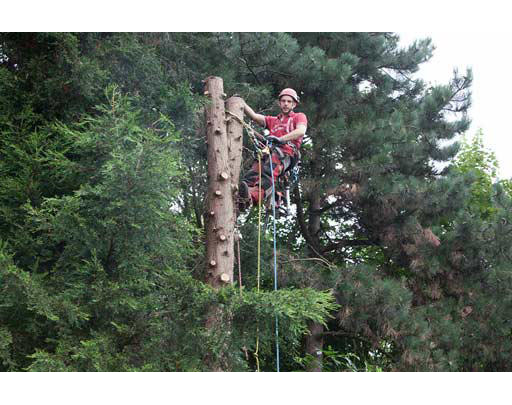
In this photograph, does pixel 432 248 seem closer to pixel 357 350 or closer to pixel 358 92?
pixel 357 350

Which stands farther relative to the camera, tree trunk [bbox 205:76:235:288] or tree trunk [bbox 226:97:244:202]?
tree trunk [bbox 226:97:244:202]

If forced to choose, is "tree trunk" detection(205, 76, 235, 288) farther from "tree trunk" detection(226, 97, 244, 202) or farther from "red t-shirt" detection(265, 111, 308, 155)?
"red t-shirt" detection(265, 111, 308, 155)

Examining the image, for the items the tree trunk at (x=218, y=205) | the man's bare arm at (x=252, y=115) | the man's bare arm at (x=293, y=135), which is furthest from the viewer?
the man's bare arm at (x=252, y=115)

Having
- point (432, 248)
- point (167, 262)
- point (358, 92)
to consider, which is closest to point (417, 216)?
point (432, 248)

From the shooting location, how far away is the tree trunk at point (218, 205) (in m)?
6.10

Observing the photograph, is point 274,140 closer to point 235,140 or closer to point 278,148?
point 278,148

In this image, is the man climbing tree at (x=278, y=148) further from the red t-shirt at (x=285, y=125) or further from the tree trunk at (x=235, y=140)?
the tree trunk at (x=235, y=140)

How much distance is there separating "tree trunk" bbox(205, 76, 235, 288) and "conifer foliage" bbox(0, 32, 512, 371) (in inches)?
9.5

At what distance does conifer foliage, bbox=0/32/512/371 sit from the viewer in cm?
626

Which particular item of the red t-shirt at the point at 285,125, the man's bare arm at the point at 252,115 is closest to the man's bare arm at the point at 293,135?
the red t-shirt at the point at 285,125

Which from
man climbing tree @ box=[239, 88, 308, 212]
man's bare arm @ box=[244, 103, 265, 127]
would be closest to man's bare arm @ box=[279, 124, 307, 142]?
man climbing tree @ box=[239, 88, 308, 212]

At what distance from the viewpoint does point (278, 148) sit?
6426 mm

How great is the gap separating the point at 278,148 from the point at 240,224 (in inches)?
155

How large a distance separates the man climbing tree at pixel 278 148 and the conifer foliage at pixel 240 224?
82cm
